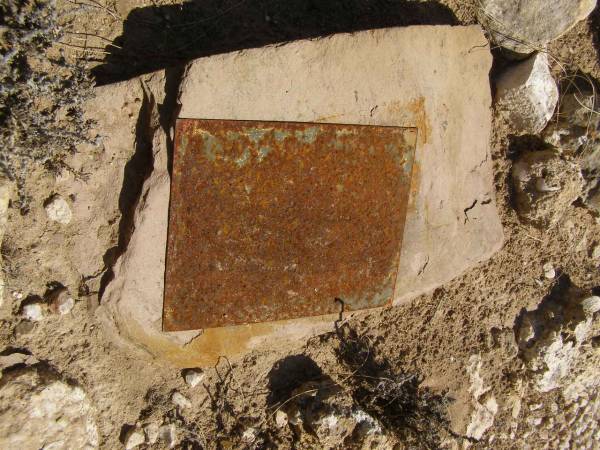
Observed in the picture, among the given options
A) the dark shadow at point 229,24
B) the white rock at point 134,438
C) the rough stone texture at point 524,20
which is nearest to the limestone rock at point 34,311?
the white rock at point 134,438

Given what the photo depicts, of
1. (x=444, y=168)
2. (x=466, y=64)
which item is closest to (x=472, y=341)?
(x=444, y=168)

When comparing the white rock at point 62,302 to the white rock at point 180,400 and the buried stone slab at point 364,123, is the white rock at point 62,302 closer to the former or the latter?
the buried stone slab at point 364,123

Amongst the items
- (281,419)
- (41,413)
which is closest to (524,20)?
(281,419)

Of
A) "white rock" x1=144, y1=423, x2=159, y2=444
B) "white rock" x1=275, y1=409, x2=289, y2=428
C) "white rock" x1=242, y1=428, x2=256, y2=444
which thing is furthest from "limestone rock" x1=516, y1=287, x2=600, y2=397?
"white rock" x1=144, y1=423, x2=159, y2=444

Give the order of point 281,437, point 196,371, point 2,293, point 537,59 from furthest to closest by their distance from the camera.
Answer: point 537,59
point 281,437
point 196,371
point 2,293

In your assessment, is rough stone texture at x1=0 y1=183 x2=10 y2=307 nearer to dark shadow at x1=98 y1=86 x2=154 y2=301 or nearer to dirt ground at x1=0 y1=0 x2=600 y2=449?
dirt ground at x1=0 y1=0 x2=600 y2=449

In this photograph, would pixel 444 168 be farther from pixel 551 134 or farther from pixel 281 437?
pixel 281 437

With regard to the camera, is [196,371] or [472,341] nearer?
[196,371]
